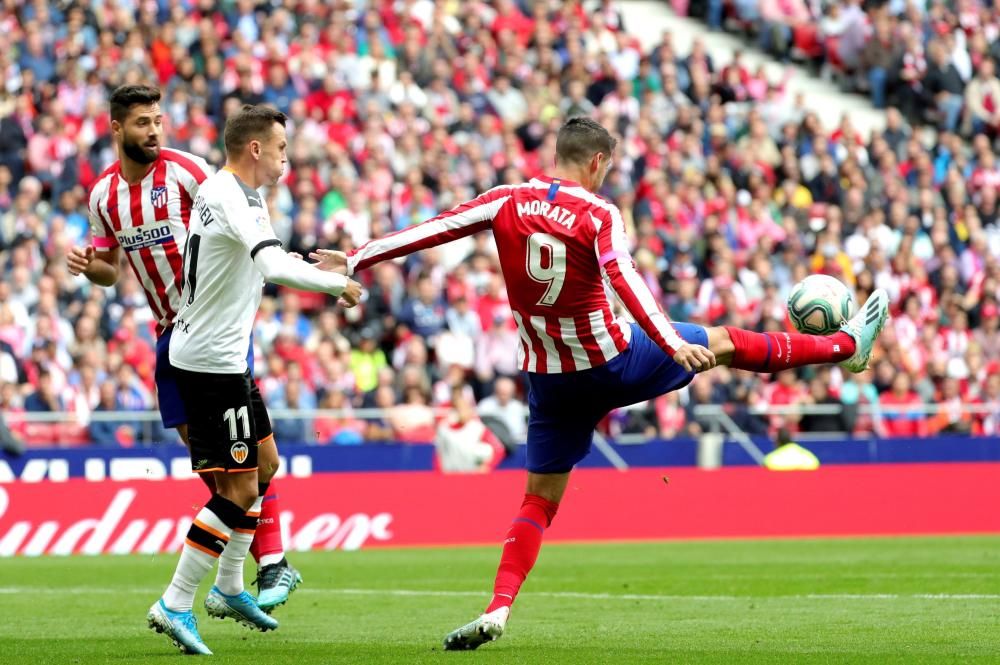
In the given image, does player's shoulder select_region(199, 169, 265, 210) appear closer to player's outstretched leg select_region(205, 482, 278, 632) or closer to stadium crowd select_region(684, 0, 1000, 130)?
player's outstretched leg select_region(205, 482, 278, 632)

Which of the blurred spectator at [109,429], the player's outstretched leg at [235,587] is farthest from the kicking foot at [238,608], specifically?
the blurred spectator at [109,429]

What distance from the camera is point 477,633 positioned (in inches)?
333

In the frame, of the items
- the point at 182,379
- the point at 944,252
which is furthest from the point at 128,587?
the point at 944,252

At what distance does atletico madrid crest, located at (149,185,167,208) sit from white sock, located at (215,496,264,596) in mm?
1678

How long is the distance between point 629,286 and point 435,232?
42.2 inches

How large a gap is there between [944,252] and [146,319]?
11.2m

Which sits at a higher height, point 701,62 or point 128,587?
point 701,62

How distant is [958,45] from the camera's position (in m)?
28.5

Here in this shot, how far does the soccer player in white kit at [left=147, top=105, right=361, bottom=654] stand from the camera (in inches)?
333

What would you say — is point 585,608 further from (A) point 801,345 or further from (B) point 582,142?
(B) point 582,142

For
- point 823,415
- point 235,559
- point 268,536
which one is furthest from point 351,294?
point 823,415

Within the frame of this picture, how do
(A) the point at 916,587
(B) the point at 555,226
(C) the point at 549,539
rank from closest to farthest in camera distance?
(B) the point at 555,226, (A) the point at 916,587, (C) the point at 549,539

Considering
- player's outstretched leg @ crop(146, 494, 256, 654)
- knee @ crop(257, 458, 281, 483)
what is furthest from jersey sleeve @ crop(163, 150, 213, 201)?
player's outstretched leg @ crop(146, 494, 256, 654)

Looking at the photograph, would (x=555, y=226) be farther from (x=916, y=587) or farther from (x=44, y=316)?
(x=44, y=316)
